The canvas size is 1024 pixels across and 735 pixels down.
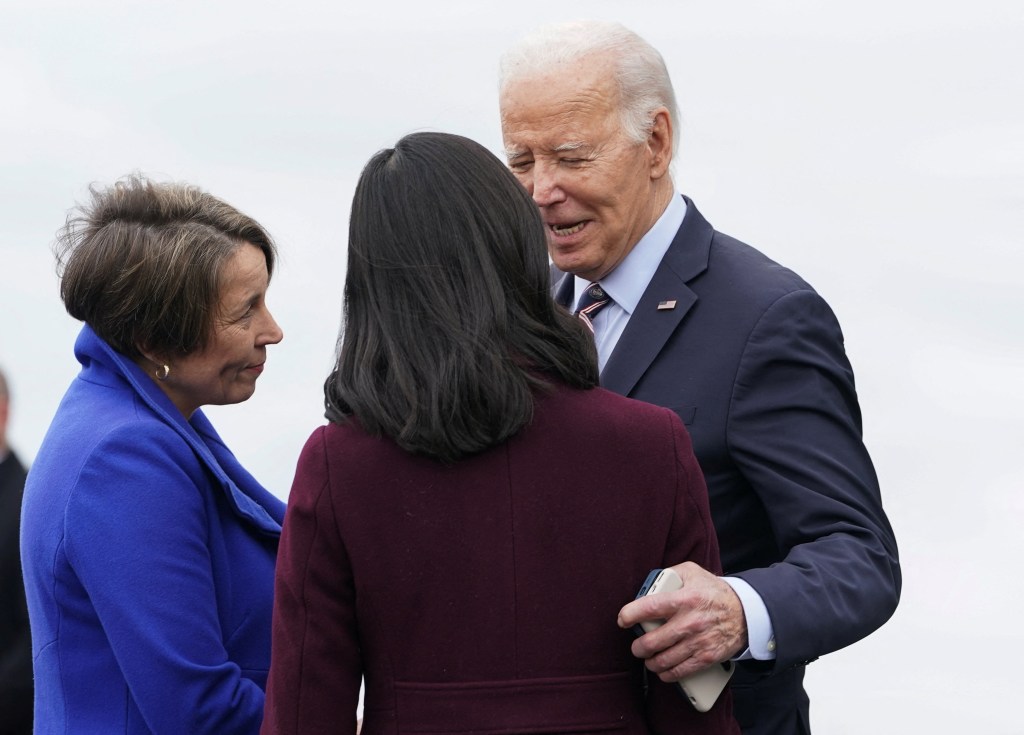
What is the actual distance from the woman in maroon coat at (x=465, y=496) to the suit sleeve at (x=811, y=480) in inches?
10.9

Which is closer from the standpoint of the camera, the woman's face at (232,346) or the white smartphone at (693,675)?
the white smartphone at (693,675)

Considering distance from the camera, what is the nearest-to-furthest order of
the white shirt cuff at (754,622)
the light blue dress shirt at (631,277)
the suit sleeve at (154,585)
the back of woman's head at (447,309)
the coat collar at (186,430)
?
the back of woman's head at (447,309), the white shirt cuff at (754,622), the suit sleeve at (154,585), the coat collar at (186,430), the light blue dress shirt at (631,277)

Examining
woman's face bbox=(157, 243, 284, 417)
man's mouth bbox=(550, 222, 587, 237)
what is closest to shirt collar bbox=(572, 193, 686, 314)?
man's mouth bbox=(550, 222, 587, 237)

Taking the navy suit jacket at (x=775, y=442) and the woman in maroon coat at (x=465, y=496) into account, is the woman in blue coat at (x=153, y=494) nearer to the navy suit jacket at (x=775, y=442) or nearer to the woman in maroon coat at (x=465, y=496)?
the woman in maroon coat at (x=465, y=496)

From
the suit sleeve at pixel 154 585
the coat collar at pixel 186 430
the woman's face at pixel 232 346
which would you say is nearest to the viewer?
the suit sleeve at pixel 154 585

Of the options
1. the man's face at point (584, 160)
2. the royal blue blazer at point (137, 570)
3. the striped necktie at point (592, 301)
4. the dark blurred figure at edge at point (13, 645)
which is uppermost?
the man's face at point (584, 160)

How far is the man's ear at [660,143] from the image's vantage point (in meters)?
2.55

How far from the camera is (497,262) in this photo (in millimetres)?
1726

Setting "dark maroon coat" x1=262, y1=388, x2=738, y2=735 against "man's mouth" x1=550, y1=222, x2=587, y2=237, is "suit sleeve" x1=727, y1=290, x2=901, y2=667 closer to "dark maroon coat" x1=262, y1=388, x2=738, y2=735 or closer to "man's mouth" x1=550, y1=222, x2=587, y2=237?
"dark maroon coat" x1=262, y1=388, x2=738, y2=735

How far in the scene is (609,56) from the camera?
2.51 meters

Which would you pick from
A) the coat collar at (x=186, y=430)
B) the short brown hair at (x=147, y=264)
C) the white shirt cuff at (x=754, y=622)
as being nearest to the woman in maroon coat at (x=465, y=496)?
the white shirt cuff at (x=754, y=622)

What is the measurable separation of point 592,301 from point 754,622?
0.86 metres

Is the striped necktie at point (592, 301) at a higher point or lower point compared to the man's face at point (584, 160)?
lower

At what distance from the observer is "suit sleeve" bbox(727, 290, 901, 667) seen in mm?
1922
